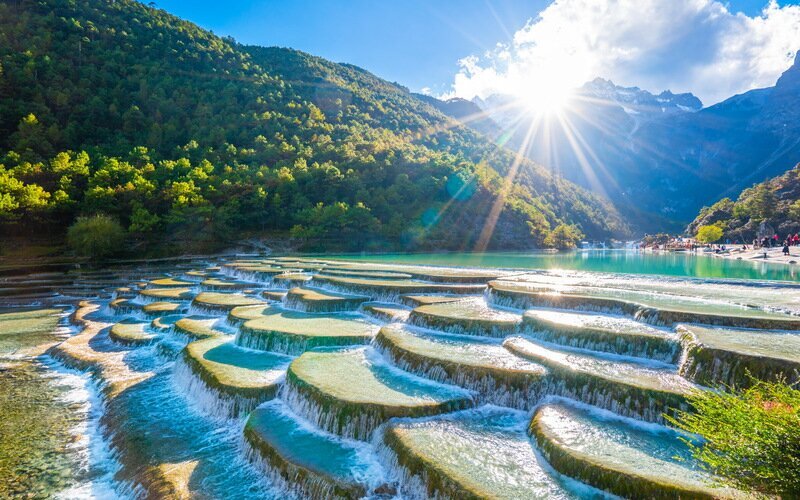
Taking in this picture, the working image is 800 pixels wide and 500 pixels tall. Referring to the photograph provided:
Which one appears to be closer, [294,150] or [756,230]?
[756,230]

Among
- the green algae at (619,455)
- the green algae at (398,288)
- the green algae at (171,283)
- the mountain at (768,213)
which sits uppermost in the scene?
the mountain at (768,213)

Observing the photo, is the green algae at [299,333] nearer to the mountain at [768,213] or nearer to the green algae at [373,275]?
the green algae at [373,275]

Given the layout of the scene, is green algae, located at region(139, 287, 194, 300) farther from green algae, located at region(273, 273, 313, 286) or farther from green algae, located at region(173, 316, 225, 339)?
green algae, located at region(173, 316, 225, 339)

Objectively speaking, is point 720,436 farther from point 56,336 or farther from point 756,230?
point 756,230

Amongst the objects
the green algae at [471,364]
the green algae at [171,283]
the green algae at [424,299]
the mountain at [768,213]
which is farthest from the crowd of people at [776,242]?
the green algae at [171,283]

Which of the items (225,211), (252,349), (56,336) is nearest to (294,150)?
(225,211)

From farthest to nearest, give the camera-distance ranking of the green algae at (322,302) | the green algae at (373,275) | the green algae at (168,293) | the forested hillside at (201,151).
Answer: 1. the forested hillside at (201,151)
2. the green algae at (373,275)
3. the green algae at (168,293)
4. the green algae at (322,302)

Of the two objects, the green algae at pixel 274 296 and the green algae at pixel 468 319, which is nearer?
the green algae at pixel 468 319

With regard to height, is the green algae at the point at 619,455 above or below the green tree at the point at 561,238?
below
